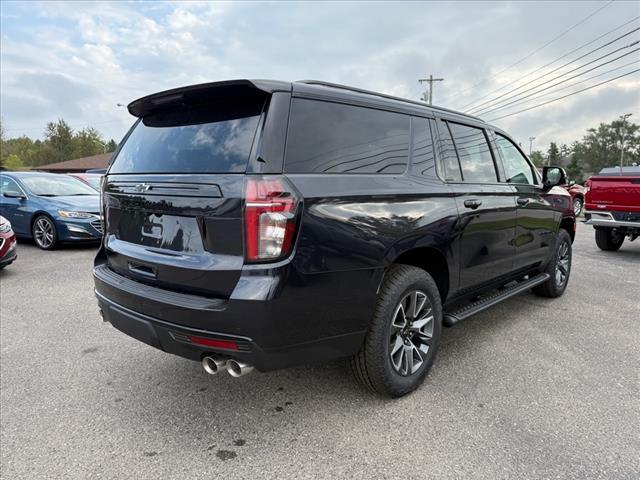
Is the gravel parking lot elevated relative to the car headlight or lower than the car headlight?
lower

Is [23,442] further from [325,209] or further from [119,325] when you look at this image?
[325,209]

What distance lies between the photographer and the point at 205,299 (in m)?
2.27

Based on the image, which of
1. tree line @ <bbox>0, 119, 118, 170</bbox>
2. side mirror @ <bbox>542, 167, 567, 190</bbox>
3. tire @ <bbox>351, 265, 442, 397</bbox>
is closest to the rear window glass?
tire @ <bbox>351, 265, 442, 397</bbox>

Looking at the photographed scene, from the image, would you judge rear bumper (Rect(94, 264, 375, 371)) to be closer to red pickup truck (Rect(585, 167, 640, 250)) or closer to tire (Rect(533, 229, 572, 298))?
tire (Rect(533, 229, 572, 298))

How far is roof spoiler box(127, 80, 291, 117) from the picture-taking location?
2309 mm

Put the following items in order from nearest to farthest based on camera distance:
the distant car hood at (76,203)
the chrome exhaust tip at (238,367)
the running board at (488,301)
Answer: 1. the chrome exhaust tip at (238,367)
2. the running board at (488,301)
3. the distant car hood at (76,203)

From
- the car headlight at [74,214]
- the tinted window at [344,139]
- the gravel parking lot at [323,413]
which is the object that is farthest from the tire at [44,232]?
the tinted window at [344,139]

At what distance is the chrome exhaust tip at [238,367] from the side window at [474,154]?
2.24 meters

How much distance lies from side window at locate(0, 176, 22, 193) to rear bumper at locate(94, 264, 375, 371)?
7.91 metres

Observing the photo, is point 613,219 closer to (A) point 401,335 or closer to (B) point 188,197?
(A) point 401,335

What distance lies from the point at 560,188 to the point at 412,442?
154 inches

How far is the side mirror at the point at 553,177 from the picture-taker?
4820 mm

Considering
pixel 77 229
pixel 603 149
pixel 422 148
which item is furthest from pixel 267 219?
A: pixel 603 149

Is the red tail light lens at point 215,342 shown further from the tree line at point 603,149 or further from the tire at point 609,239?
the tree line at point 603,149
